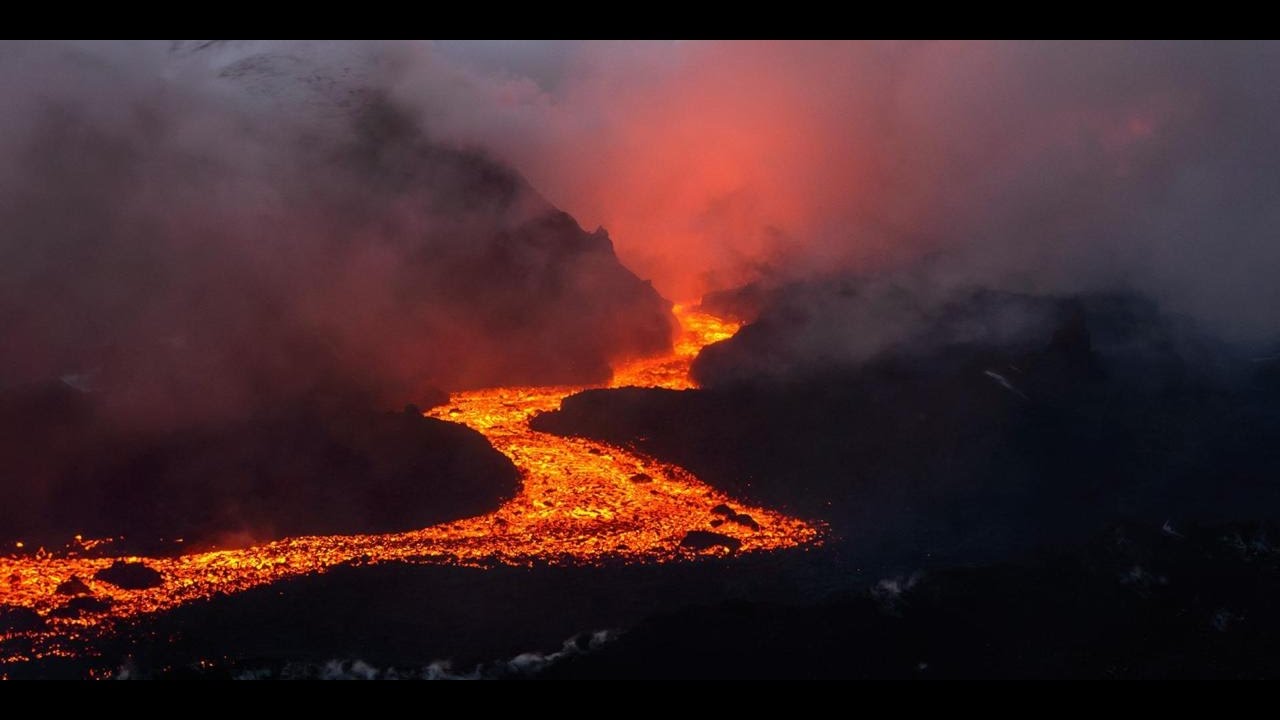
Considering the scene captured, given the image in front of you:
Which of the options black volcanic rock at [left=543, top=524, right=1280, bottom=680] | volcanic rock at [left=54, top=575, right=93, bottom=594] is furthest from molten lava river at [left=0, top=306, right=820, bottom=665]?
black volcanic rock at [left=543, top=524, right=1280, bottom=680]

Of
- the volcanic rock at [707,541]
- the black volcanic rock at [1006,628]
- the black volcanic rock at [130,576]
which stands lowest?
the black volcanic rock at [1006,628]

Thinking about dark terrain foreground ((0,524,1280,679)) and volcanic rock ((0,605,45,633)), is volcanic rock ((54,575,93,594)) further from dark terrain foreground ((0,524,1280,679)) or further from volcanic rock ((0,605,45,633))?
dark terrain foreground ((0,524,1280,679))

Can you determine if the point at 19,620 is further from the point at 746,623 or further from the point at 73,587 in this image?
the point at 746,623

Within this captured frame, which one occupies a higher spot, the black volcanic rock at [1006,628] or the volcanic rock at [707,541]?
the volcanic rock at [707,541]

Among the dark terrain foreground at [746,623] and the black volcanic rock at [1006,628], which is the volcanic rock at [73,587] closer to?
the dark terrain foreground at [746,623]

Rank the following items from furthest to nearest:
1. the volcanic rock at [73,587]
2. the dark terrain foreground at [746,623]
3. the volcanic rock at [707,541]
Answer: the volcanic rock at [707,541] < the volcanic rock at [73,587] < the dark terrain foreground at [746,623]

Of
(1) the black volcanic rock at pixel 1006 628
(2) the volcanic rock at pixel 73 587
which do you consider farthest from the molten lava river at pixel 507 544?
(1) the black volcanic rock at pixel 1006 628

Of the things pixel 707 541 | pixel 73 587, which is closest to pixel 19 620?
pixel 73 587
